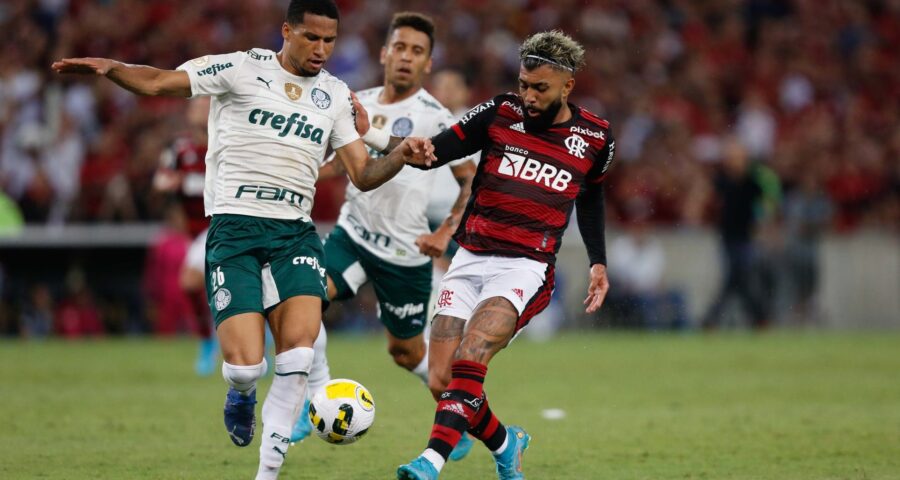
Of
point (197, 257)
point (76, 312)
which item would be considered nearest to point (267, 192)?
point (197, 257)

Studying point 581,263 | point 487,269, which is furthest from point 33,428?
point 581,263

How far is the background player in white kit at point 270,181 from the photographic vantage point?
7195 mm

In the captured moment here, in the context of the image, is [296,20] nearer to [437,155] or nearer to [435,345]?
[437,155]

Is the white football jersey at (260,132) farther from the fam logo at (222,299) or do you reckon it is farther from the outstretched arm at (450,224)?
the outstretched arm at (450,224)

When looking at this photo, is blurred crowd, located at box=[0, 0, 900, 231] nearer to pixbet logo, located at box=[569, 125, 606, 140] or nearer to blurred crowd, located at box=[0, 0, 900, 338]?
blurred crowd, located at box=[0, 0, 900, 338]

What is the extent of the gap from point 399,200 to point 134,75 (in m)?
2.83

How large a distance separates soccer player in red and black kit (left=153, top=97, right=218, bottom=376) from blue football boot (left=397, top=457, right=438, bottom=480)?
7.10m

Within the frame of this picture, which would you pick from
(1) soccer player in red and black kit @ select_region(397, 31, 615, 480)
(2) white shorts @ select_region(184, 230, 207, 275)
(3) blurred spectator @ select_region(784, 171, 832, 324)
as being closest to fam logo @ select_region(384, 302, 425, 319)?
(1) soccer player in red and black kit @ select_region(397, 31, 615, 480)

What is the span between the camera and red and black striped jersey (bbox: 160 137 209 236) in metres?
13.6

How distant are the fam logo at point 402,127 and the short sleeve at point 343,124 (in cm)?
166

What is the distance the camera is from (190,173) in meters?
13.8

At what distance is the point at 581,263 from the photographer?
21.0m

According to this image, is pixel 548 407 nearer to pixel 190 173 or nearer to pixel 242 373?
pixel 190 173

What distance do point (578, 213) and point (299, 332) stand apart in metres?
2.04
